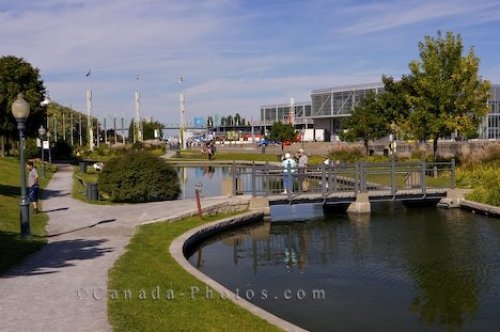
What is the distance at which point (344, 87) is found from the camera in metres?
114

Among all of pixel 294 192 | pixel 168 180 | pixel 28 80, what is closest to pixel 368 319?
pixel 294 192

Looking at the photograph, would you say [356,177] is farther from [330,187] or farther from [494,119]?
[494,119]

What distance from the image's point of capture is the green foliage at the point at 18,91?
45.7 meters

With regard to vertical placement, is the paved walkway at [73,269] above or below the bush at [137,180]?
below

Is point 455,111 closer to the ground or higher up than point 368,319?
higher up

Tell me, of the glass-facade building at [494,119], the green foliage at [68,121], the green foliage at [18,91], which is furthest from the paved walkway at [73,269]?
the green foliage at [68,121]

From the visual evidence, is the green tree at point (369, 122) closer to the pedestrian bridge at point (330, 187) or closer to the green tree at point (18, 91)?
the pedestrian bridge at point (330, 187)

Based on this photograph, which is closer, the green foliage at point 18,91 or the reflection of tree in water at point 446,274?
the reflection of tree in water at point 446,274

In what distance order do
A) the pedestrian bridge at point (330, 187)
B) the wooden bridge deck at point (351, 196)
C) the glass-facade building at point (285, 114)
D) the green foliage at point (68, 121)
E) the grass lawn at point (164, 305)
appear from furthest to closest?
the glass-facade building at point (285, 114) → the green foliage at point (68, 121) → the pedestrian bridge at point (330, 187) → the wooden bridge deck at point (351, 196) → the grass lawn at point (164, 305)

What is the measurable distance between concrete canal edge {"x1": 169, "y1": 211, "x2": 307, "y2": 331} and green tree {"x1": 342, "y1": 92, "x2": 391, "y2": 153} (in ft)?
94.9

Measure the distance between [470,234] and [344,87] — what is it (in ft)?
324

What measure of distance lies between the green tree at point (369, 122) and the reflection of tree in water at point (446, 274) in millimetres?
29327

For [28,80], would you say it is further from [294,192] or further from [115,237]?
[115,237]

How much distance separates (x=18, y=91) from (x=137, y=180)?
→ 29073 millimetres
